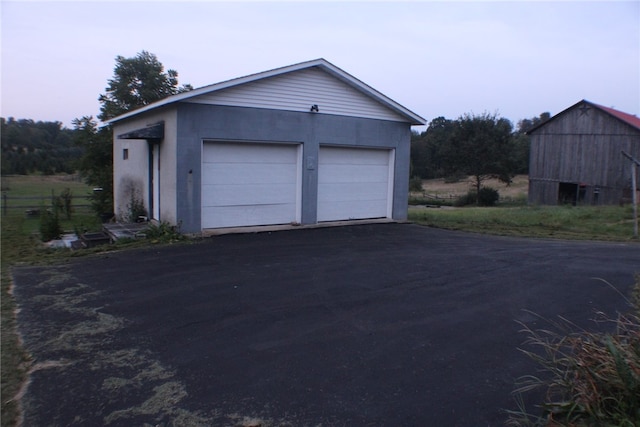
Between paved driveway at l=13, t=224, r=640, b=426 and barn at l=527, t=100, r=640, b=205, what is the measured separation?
74.6ft

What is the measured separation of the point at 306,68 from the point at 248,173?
3.06m

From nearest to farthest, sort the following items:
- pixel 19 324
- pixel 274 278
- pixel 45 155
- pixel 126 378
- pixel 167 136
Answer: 1. pixel 126 378
2. pixel 19 324
3. pixel 274 278
4. pixel 167 136
5. pixel 45 155

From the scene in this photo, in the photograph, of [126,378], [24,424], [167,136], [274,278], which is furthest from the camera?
[167,136]

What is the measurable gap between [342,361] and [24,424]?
250cm

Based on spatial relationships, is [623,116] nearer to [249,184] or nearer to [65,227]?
[249,184]

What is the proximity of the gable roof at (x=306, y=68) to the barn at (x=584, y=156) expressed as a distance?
19817 mm

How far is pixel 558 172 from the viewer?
33.2 m

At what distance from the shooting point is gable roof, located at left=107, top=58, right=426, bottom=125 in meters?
11.3

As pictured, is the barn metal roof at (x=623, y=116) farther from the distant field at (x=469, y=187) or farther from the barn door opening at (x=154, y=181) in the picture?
the barn door opening at (x=154, y=181)

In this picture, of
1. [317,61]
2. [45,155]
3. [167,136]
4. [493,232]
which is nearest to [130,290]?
[167,136]

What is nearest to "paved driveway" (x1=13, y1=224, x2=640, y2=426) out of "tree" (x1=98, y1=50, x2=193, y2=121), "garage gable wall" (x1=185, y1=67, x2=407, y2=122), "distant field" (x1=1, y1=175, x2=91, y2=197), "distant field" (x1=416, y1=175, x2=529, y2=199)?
"garage gable wall" (x1=185, y1=67, x2=407, y2=122)

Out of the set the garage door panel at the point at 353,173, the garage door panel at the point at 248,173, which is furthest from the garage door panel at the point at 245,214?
the garage door panel at the point at 353,173

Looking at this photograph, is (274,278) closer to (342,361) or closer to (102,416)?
(342,361)

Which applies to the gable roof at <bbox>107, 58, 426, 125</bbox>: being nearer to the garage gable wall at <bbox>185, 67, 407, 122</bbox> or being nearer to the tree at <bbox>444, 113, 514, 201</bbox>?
the garage gable wall at <bbox>185, 67, 407, 122</bbox>
